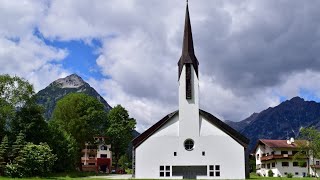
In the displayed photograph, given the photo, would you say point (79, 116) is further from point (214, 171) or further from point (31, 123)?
point (214, 171)

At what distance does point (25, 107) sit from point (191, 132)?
19919 mm

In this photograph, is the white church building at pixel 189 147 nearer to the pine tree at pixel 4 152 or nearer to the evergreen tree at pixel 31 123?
the evergreen tree at pixel 31 123

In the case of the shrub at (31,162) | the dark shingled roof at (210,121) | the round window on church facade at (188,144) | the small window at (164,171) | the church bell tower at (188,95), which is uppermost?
the church bell tower at (188,95)

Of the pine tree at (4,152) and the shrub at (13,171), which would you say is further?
the pine tree at (4,152)

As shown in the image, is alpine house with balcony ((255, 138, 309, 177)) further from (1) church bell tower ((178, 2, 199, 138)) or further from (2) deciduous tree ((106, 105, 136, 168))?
(1) church bell tower ((178, 2, 199, 138))

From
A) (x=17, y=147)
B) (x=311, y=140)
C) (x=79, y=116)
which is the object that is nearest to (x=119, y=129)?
(x=79, y=116)

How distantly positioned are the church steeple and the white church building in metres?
0.49

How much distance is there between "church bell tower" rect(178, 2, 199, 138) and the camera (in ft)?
170

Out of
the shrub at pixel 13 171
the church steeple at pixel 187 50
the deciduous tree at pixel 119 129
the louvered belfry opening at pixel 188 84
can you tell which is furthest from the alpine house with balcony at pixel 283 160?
the shrub at pixel 13 171

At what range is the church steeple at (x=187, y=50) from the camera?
53.1 m

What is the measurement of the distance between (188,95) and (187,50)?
573cm

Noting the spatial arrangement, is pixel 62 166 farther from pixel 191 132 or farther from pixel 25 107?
pixel 191 132

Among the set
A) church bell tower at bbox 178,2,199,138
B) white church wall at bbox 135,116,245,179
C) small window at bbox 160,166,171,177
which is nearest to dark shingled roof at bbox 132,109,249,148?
white church wall at bbox 135,116,245,179

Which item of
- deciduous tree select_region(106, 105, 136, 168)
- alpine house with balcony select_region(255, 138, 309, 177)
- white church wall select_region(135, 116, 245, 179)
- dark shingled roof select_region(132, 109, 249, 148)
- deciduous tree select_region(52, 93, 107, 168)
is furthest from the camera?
alpine house with balcony select_region(255, 138, 309, 177)
